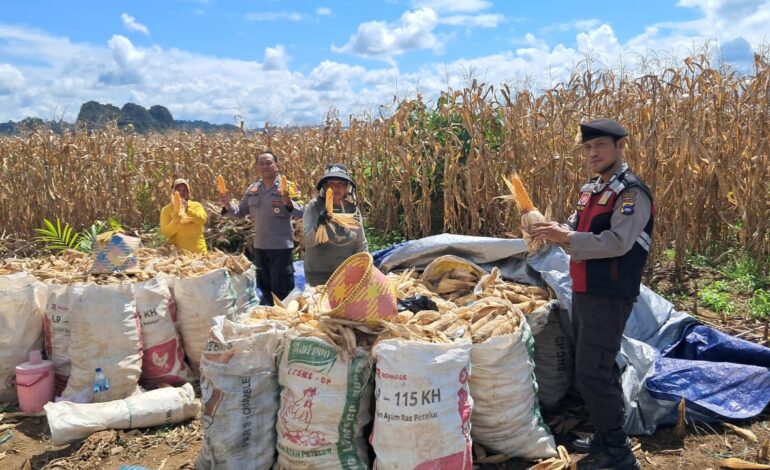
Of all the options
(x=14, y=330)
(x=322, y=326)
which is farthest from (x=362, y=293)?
(x=14, y=330)

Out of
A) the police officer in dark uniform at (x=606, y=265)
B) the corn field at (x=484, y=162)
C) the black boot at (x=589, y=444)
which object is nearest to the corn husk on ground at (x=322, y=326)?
the police officer in dark uniform at (x=606, y=265)

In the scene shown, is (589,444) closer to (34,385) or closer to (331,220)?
(331,220)

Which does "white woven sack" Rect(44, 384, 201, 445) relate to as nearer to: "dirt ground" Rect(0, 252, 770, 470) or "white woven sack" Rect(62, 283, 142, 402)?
"dirt ground" Rect(0, 252, 770, 470)

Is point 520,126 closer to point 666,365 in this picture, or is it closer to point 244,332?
point 666,365

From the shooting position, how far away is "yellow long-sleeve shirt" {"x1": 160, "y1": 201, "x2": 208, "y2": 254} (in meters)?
5.67

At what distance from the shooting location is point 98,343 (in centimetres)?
418

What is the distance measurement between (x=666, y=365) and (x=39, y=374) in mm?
4530

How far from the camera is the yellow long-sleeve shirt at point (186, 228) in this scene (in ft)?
18.6

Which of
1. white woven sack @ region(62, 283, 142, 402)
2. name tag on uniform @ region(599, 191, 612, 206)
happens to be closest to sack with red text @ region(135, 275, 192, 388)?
white woven sack @ region(62, 283, 142, 402)

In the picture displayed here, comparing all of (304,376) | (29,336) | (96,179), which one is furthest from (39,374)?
(96,179)

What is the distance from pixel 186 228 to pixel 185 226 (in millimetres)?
22

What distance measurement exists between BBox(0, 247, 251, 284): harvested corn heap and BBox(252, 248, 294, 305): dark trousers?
399mm

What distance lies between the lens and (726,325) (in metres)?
5.06

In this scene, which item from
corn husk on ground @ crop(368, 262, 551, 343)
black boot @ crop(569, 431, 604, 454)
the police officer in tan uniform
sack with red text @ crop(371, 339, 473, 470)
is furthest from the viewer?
the police officer in tan uniform
